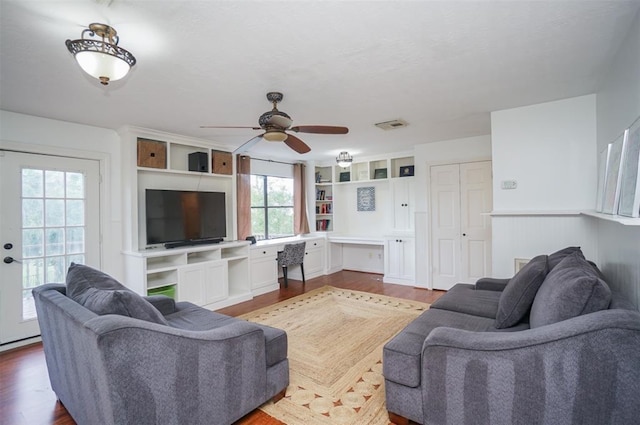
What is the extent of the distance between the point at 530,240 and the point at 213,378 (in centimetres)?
334

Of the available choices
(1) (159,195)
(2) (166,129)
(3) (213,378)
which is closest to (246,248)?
(1) (159,195)

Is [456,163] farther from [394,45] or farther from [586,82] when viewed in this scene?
[394,45]

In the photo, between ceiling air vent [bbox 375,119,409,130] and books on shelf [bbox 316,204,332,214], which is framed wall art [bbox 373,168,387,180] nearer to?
books on shelf [bbox 316,204,332,214]

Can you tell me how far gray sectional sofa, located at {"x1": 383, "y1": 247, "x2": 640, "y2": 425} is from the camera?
4.21ft

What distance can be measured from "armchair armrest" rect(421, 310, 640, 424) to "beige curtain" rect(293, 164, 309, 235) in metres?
4.93

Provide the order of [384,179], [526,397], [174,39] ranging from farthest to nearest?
[384,179] < [174,39] < [526,397]

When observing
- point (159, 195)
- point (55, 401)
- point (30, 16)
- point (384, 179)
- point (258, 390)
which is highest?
point (30, 16)

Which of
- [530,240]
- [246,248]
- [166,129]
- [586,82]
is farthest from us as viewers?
[246,248]

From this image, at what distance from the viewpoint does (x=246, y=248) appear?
487cm

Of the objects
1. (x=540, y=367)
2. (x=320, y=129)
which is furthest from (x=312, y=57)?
(x=540, y=367)

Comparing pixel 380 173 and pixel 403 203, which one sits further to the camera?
pixel 380 173

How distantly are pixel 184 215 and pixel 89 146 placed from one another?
1.36 meters

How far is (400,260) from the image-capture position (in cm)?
556

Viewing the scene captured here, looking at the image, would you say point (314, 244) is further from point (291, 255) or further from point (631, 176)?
point (631, 176)
